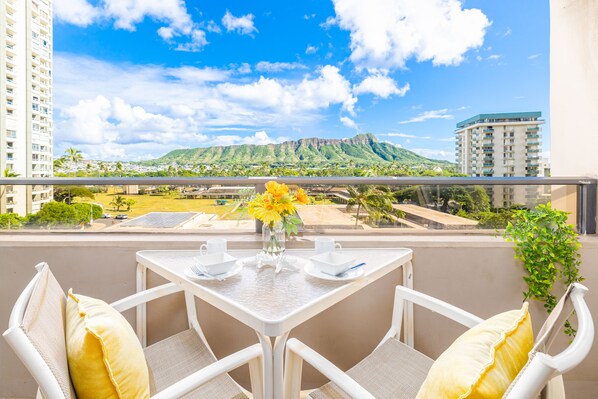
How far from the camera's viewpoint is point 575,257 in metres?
1.67

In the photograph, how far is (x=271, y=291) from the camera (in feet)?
3.48

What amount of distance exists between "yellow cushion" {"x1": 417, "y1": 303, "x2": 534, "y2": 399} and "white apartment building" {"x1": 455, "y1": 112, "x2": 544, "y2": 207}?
6.13ft

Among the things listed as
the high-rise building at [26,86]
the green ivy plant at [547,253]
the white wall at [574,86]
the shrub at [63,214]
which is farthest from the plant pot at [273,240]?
the high-rise building at [26,86]

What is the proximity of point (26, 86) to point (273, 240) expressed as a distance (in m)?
28.1

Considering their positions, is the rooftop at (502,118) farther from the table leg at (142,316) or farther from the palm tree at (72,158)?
the palm tree at (72,158)

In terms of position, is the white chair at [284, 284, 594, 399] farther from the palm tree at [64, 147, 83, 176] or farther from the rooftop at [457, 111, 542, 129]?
the palm tree at [64, 147, 83, 176]

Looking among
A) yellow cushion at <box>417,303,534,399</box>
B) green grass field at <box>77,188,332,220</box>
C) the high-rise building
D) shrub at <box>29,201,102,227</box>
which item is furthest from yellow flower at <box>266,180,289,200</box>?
the high-rise building

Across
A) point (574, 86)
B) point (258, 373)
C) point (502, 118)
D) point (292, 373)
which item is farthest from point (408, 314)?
point (502, 118)

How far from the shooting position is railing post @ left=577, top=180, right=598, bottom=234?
1814 millimetres

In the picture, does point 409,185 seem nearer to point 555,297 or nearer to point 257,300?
point 555,297

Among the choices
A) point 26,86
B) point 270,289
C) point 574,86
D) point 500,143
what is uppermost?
point 26,86

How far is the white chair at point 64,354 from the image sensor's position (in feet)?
1.96

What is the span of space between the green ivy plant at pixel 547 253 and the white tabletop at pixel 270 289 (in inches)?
29.9

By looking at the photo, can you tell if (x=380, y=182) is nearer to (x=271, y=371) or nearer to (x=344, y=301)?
(x=344, y=301)
